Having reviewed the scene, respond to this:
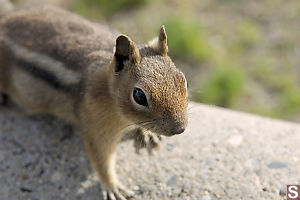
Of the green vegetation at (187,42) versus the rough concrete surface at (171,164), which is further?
the green vegetation at (187,42)

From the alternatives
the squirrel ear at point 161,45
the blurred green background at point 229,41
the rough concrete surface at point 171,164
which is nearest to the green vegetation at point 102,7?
the blurred green background at point 229,41

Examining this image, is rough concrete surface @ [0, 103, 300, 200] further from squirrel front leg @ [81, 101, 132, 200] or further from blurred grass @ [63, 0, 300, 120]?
blurred grass @ [63, 0, 300, 120]

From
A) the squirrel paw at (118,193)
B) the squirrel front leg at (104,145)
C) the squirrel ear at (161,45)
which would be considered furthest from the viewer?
the squirrel paw at (118,193)

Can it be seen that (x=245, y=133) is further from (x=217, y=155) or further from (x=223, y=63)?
(x=223, y=63)

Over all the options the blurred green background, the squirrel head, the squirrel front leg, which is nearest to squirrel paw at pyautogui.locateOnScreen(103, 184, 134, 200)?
the squirrel front leg

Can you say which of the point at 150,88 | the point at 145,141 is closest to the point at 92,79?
the point at 145,141

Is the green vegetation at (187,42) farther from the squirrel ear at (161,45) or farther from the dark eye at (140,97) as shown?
the dark eye at (140,97)

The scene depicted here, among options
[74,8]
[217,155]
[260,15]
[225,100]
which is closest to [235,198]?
[217,155]

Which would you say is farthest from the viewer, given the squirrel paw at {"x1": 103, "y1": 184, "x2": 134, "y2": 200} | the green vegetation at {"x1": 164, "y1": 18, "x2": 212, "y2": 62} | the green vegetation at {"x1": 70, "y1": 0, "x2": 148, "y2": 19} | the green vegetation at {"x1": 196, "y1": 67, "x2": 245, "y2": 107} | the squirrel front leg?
the green vegetation at {"x1": 70, "y1": 0, "x2": 148, "y2": 19}
